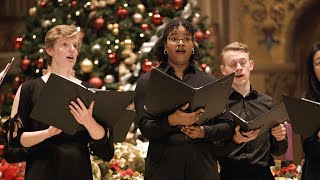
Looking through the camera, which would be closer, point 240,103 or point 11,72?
point 240,103

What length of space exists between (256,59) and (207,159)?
15.2 feet

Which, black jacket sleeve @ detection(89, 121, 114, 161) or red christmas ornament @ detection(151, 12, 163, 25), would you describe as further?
red christmas ornament @ detection(151, 12, 163, 25)

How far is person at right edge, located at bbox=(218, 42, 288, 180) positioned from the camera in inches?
132

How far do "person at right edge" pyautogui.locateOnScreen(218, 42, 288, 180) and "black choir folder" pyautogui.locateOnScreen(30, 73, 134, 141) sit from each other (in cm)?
69

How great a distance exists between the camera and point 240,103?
3463mm

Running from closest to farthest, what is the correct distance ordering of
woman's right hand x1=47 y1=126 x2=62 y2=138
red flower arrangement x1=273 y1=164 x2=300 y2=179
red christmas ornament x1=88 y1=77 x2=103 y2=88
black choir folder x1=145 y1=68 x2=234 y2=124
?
black choir folder x1=145 y1=68 x2=234 y2=124 → woman's right hand x1=47 y1=126 x2=62 y2=138 → red flower arrangement x1=273 y1=164 x2=300 y2=179 → red christmas ornament x1=88 y1=77 x2=103 y2=88

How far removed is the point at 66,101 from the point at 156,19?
120 inches

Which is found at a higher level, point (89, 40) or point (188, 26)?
point (188, 26)

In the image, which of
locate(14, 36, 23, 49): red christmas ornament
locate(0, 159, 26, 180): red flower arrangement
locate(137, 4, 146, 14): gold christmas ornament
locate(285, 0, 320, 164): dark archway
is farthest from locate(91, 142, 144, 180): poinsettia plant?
locate(285, 0, 320, 164): dark archway

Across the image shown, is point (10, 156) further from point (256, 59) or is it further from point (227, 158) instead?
point (256, 59)

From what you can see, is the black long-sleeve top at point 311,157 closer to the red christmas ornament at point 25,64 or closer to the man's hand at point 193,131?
the man's hand at point 193,131

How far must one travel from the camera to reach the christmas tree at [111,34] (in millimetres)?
5766

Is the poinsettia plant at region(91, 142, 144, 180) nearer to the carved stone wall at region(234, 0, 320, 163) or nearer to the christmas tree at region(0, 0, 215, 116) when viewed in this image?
the christmas tree at region(0, 0, 215, 116)

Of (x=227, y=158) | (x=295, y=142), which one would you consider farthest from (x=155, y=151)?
(x=295, y=142)
